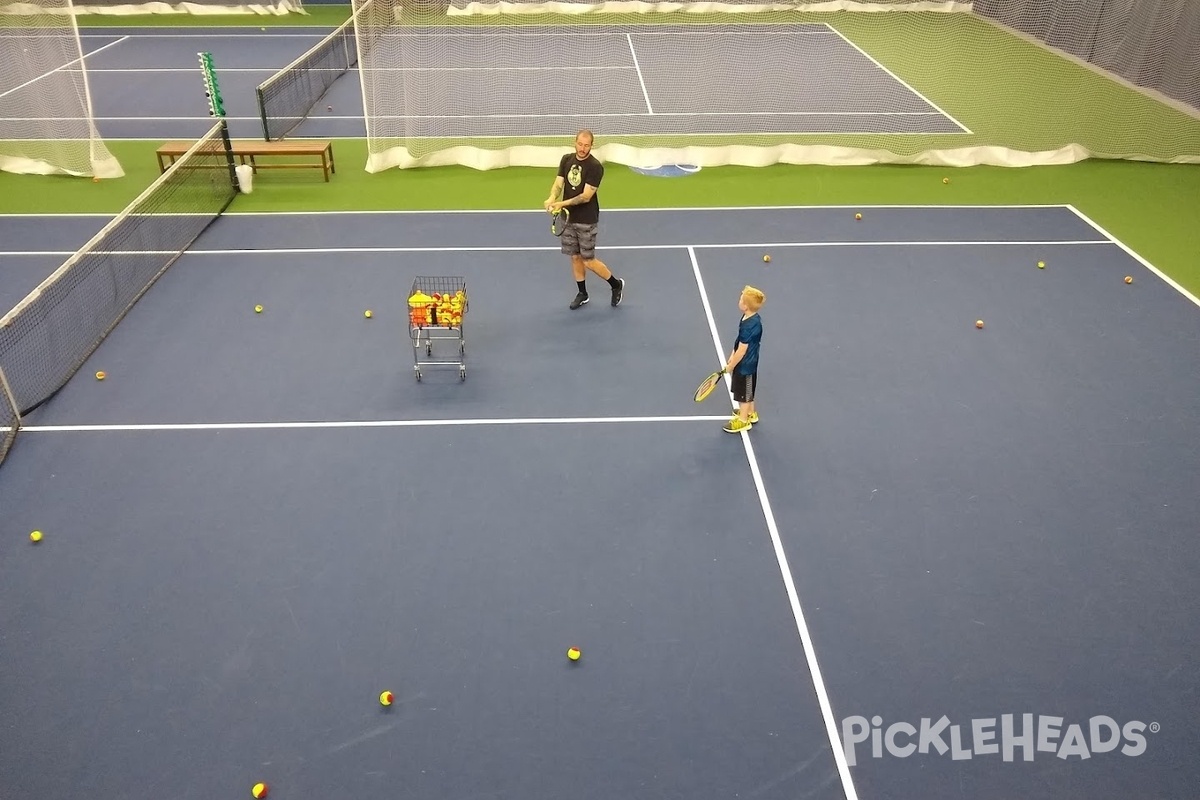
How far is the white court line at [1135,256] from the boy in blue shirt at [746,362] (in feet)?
19.5

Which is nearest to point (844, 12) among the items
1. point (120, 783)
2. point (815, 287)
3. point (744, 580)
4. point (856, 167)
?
point (856, 167)

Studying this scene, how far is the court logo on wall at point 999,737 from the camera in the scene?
5.04m

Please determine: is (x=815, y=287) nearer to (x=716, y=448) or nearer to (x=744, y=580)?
(x=716, y=448)

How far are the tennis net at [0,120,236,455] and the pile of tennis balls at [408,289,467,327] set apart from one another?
130 inches

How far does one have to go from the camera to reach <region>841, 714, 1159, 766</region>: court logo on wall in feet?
16.5

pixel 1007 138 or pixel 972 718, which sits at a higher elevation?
pixel 1007 138

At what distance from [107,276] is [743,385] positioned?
7144 millimetres

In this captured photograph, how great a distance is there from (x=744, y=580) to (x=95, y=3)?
1081 inches

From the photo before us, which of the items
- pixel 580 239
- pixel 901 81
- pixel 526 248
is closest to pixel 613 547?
pixel 580 239

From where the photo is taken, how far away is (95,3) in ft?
81.6

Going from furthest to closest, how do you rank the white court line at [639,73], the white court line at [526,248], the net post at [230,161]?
the white court line at [639,73] → the net post at [230,161] → the white court line at [526,248]

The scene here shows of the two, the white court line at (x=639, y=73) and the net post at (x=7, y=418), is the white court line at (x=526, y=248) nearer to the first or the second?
the net post at (x=7, y=418)

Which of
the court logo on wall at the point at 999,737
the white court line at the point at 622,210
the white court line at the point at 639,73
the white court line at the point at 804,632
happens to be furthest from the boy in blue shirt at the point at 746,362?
the white court line at the point at 639,73

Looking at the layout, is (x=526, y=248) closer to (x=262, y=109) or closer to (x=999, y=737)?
(x=262, y=109)
